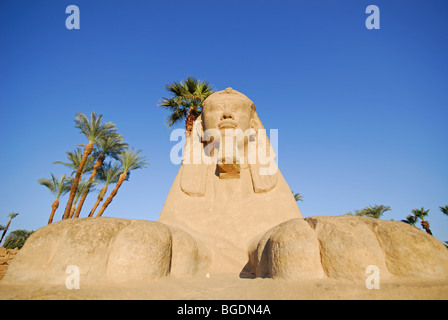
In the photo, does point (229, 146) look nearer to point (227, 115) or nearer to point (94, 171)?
point (227, 115)

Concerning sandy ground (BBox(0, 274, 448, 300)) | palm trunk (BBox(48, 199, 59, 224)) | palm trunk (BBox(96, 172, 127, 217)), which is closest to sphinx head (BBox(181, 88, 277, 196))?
sandy ground (BBox(0, 274, 448, 300))

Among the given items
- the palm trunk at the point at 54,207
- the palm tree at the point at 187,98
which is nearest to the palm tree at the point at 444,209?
the palm tree at the point at 187,98

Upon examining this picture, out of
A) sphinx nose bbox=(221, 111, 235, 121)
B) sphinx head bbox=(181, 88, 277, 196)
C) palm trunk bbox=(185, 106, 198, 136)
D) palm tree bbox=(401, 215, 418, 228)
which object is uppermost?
palm trunk bbox=(185, 106, 198, 136)

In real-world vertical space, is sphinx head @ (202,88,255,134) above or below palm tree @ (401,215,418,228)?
above

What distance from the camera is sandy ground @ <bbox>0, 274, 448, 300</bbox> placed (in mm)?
1399

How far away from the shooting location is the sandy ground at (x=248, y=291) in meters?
1.40

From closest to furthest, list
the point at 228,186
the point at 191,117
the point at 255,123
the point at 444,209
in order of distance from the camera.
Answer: the point at 228,186 < the point at 255,123 < the point at 191,117 < the point at 444,209

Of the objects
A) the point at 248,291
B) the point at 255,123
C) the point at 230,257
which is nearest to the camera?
the point at 248,291

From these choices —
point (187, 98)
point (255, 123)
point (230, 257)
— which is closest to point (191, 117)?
point (187, 98)

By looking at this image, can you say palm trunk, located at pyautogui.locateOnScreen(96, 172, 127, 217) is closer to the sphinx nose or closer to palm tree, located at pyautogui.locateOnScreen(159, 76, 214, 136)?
palm tree, located at pyautogui.locateOnScreen(159, 76, 214, 136)

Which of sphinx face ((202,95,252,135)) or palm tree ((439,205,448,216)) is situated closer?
sphinx face ((202,95,252,135))

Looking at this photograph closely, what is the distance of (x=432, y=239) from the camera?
173cm

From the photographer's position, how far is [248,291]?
1.61 m
